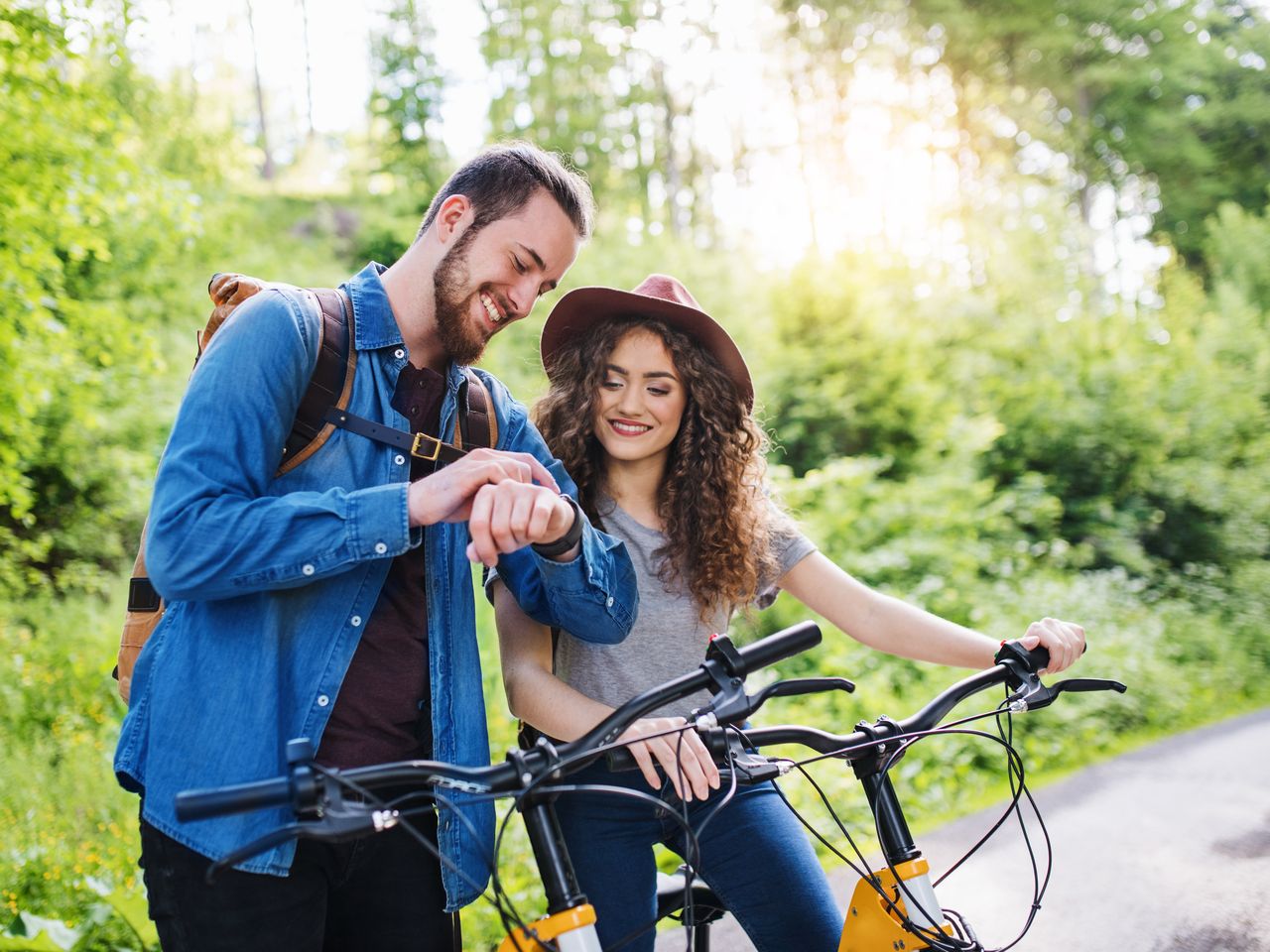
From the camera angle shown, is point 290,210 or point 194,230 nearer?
point 194,230

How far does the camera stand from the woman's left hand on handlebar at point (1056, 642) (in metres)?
2.33

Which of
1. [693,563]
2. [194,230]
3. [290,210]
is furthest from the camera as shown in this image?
[290,210]

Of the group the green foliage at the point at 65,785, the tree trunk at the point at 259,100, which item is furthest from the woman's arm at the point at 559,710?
the tree trunk at the point at 259,100

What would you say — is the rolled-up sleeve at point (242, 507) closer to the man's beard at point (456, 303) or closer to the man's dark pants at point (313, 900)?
the man's beard at point (456, 303)

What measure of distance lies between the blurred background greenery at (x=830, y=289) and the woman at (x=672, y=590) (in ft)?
7.25

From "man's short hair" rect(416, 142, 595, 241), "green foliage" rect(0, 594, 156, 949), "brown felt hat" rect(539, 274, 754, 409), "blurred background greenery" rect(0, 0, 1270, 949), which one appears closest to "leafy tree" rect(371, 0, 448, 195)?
"blurred background greenery" rect(0, 0, 1270, 949)

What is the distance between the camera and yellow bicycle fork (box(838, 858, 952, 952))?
213cm

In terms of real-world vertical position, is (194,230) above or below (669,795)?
above

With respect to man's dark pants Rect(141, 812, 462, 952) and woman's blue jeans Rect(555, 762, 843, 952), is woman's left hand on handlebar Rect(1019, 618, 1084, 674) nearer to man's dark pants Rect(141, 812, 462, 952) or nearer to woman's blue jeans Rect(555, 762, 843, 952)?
woman's blue jeans Rect(555, 762, 843, 952)

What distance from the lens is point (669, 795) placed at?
2.55m

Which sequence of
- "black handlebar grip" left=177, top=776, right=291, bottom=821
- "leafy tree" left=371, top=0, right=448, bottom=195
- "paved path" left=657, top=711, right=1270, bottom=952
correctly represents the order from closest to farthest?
→ "black handlebar grip" left=177, top=776, right=291, bottom=821 < "paved path" left=657, top=711, right=1270, bottom=952 < "leafy tree" left=371, top=0, right=448, bottom=195

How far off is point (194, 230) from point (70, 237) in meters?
1.65

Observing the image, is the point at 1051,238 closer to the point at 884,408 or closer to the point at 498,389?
the point at 884,408

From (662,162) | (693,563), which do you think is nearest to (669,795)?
(693,563)
